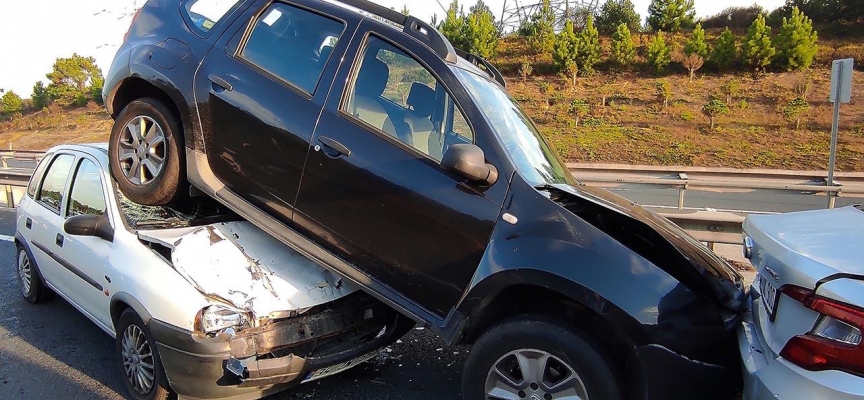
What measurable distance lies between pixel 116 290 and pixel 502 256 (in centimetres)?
236

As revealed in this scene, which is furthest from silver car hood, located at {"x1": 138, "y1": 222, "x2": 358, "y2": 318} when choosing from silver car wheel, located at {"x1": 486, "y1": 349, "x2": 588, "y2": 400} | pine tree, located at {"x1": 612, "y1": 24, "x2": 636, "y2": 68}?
pine tree, located at {"x1": 612, "y1": 24, "x2": 636, "y2": 68}

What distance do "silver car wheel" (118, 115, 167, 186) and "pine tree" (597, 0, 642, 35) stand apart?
129ft

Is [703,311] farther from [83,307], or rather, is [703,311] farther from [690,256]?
[83,307]

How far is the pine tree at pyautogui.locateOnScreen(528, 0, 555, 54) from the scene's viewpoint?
120ft

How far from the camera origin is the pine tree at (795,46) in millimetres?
27891

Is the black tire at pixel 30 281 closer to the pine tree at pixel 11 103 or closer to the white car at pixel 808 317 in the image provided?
the white car at pixel 808 317

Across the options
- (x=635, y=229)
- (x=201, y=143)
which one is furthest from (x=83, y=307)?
(x=635, y=229)

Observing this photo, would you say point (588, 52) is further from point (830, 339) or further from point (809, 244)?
point (830, 339)

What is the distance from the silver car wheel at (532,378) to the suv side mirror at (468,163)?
0.88 meters

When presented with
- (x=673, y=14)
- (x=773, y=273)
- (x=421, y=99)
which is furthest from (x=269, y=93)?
(x=673, y=14)

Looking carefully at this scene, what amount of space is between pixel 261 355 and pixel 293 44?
1.94 meters

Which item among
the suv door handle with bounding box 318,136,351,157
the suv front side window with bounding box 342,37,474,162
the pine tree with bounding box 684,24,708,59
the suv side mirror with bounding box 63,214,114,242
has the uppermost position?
the pine tree with bounding box 684,24,708,59

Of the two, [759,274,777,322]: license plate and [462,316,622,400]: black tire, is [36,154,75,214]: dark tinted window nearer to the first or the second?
[462,316,622,400]: black tire

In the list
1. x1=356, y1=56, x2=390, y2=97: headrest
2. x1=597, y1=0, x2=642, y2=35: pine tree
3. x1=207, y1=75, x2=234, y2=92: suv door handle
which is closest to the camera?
x1=356, y1=56, x2=390, y2=97: headrest
